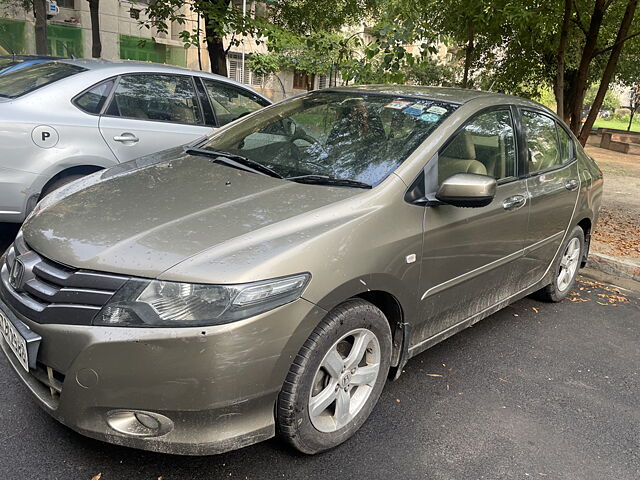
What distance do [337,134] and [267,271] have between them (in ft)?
4.63

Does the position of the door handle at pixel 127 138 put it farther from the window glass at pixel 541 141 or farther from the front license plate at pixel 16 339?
the window glass at pixel 541 141

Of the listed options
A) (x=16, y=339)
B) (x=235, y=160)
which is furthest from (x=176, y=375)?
(x=235, y=160)

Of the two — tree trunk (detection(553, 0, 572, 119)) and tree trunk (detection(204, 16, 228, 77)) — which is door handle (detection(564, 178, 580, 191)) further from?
tree trunk (detection(204, 16, 228, 77))

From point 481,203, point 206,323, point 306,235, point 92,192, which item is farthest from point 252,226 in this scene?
point 481,203

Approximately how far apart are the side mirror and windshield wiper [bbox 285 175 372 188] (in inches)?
15.4

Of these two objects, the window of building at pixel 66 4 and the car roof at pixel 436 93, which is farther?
the window of building at pixel 66 4

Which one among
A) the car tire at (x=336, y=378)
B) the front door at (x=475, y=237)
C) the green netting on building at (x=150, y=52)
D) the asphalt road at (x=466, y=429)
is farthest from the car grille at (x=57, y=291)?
the green netting on building at (x=150, y=52)

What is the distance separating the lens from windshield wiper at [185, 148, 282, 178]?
3.02m

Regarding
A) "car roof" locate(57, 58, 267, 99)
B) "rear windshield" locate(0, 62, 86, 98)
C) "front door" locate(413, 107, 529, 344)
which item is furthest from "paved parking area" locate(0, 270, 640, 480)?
"car roof" locate(57, 58, 267, 99)

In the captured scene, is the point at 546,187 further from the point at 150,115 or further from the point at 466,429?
the point at 150,115

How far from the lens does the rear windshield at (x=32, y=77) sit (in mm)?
4555

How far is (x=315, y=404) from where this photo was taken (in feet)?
7.97

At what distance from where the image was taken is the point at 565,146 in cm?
443

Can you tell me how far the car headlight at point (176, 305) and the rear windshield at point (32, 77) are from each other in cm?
319
